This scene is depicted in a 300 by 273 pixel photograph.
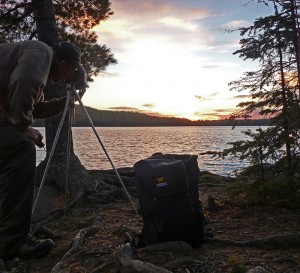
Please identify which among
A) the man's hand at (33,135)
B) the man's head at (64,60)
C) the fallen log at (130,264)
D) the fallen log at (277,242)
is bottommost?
the fallen log at (277,242)

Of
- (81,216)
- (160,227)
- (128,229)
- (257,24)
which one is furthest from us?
(257,24)

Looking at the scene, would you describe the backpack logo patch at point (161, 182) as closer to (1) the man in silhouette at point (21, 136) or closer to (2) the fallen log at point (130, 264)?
(2) the fallen log at point (130, 264)

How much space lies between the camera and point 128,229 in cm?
568

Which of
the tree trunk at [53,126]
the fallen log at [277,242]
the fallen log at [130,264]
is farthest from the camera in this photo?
the tree trunk at [53,126]

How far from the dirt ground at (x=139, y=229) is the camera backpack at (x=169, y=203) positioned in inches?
13.6

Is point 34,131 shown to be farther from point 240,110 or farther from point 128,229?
point 240,110

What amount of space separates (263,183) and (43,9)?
7.49 metres

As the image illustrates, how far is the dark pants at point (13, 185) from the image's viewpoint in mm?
4625

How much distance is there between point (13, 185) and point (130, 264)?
205cm

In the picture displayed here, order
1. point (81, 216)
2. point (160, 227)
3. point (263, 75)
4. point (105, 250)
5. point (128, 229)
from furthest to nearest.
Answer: point (263, 75), point (81, 216), point (128, 229), point (105, 250), point (160, 227)

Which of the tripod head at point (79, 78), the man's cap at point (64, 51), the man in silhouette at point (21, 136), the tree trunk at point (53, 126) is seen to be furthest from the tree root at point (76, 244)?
the tree trunk at point (53, 126)

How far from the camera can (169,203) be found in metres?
4.53

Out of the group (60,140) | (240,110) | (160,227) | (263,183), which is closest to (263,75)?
(240,110)

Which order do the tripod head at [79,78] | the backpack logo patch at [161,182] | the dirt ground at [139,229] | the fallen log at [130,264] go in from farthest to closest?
the tripod head at [79,78], the backpack logo patch at [161,182], the dirt ground at [139,229], the fallen log at [130,264]
